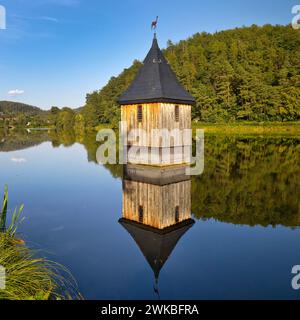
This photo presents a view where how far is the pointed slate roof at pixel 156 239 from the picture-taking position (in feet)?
21.8

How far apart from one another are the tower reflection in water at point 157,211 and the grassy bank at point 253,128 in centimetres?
3492

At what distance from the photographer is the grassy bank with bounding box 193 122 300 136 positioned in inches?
1785

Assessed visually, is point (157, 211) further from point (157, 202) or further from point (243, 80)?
point (243, 80)

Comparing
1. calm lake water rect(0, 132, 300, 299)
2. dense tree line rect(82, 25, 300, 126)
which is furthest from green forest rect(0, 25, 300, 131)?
calm lake water rect(0, 132, 300, 299)

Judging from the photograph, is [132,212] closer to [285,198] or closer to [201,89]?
[285,198]

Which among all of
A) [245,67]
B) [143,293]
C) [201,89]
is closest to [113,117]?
[201,89]

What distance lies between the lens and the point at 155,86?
1686 centimetres

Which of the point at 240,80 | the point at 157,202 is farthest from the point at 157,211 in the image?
the point at 240,80

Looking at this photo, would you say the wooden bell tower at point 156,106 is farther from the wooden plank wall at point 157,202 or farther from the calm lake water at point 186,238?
the wooden plank wall at point 157,202

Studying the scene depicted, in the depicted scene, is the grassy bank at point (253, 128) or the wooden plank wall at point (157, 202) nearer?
the wooden plank wall at point (157, 202)

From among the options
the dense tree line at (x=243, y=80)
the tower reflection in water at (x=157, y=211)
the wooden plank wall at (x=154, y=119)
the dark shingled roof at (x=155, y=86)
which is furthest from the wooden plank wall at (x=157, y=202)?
the dense tree line at (x=243, y=80)

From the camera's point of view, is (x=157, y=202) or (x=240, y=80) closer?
(x=157, y=202)

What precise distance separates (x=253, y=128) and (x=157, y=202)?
41381 mm

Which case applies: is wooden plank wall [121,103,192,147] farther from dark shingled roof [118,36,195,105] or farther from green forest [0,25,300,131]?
green forest [0,25,300,131]
